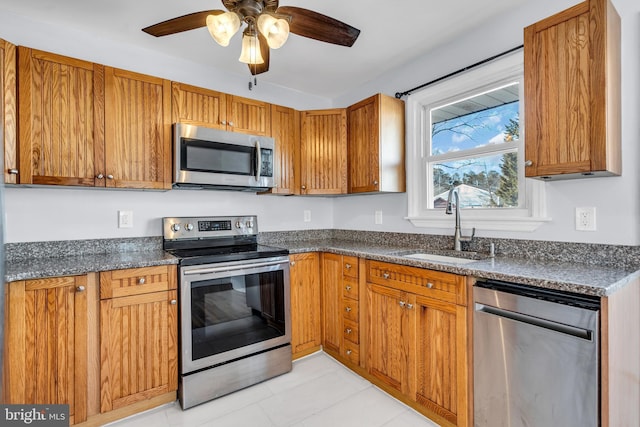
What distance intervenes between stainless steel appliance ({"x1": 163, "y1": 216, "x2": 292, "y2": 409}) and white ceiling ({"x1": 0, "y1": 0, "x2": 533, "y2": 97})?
1350 mm

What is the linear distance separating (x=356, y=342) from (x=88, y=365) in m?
1.68

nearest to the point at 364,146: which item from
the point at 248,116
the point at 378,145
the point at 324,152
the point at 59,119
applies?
the point at 378,145

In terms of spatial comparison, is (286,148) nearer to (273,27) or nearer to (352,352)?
(273,27)

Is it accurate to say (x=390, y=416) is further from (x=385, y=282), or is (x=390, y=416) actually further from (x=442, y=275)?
(x=442, y=275)

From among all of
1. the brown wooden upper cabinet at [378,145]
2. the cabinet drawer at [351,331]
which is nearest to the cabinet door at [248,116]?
the brown wooden upper cabinet at [378,145]

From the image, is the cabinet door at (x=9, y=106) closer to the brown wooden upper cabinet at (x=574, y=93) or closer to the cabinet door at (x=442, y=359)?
the cabinet door at (x=442, y=359)

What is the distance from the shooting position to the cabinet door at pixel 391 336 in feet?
6.37

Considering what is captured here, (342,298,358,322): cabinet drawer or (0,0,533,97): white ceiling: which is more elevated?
(0,0,533,97): white ceiling

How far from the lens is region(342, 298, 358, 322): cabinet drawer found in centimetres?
238

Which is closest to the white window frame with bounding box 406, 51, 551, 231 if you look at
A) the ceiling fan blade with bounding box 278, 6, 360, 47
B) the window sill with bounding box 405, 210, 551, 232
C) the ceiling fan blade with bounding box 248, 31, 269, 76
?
the window sill with bounding box 405, 210, 551, 232

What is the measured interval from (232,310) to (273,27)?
1754 millimetres

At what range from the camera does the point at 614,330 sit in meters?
1.26

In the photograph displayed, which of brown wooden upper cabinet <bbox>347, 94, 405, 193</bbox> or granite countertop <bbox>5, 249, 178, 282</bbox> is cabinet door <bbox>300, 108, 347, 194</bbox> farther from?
granite countertop <bbox>5, 249, 178, 282</bbox>

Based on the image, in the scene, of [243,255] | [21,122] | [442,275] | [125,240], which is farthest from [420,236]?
[21,122]
